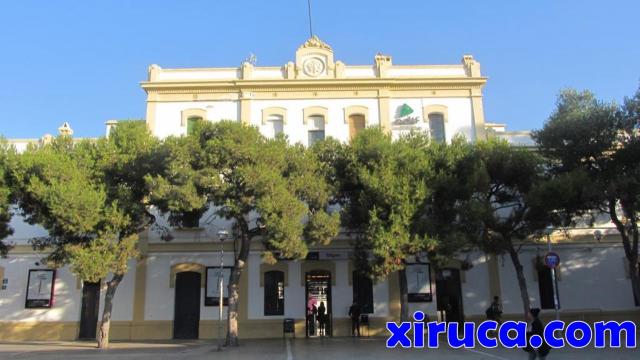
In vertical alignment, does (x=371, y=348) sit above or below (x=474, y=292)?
below

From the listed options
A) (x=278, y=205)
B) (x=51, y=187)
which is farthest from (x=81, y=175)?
(x=278, y=205)

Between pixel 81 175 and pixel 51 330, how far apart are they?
914 centimetres

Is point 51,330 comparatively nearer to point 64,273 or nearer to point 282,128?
point 64,273

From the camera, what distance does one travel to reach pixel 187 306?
25.3 meters

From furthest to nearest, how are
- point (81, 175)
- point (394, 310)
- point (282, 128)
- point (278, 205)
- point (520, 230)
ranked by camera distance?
1. point (282, 128)
2. point (394, 310)
3. point (520, 230)
4. point (81, 175)
5. point (278, 205)

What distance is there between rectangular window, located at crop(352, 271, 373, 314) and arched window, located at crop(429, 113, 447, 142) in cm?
778

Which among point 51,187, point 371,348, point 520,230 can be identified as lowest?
point 371,348

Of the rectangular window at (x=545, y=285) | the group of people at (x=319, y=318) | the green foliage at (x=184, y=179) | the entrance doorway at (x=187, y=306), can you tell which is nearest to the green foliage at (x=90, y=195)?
the green foliage at (x=184, y=179)

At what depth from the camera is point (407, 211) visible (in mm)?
20047

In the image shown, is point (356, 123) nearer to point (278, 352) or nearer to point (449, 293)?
point (449, 293)

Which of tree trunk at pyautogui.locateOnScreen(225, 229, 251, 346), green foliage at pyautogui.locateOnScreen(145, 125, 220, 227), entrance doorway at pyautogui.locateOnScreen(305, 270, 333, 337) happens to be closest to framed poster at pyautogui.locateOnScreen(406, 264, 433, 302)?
entrance doorway at pyautogui.locateOnScreen(305, 270, 333, 337)

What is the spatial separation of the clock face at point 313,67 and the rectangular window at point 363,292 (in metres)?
10.2

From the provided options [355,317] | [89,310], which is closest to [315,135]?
[355,317]

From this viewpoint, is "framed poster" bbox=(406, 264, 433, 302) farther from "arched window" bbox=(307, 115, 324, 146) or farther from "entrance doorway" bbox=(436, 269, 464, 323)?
"arched window" bbox=(307, 115, 324, 146)
